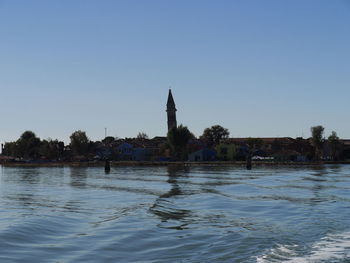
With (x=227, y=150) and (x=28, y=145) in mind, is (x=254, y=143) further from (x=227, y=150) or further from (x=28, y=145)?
(x=28, y=145)

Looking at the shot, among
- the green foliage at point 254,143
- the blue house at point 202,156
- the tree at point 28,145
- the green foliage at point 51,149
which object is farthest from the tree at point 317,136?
the tree at point 28,145

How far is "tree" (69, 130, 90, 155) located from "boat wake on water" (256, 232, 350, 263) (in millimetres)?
142750

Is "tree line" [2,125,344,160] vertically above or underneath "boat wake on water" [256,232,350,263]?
above

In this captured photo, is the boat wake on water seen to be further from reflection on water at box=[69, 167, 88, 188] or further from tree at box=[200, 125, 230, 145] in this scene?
tree at box=[200, 125, 230, 145]

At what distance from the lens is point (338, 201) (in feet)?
89.5

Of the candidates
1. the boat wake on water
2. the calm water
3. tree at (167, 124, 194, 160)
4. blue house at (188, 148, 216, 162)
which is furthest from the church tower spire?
the boat wake on water

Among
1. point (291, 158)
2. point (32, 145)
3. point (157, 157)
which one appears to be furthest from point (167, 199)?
point (32, 145)

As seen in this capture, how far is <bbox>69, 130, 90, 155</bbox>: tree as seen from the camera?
153 meters

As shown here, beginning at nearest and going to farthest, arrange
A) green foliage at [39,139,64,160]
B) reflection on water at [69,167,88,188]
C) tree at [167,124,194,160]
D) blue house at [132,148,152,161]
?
1. reflection on water at [69,167,88,188]
2. tree at [167,124,194,160]
3. blue house at [132,148,152,161]
4. green foliage at [39,139,64,160]

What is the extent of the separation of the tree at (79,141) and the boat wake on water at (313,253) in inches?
5620

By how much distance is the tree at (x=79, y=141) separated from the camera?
501 feet

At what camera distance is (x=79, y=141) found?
503ft

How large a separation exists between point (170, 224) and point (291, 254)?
7062mm

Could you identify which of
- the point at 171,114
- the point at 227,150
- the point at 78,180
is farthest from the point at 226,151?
the point at 78,180
